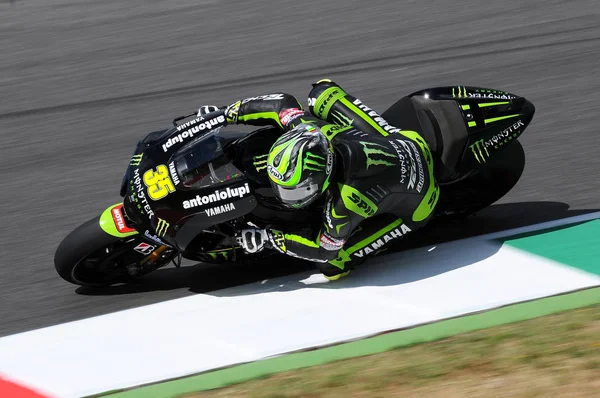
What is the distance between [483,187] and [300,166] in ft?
5.99

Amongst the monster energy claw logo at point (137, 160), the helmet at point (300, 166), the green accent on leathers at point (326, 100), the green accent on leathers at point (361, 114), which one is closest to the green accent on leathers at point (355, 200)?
the helmet at point (300, 166)

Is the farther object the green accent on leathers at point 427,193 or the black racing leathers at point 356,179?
the green accent on leathers at point 427,193

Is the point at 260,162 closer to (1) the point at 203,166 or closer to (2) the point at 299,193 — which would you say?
(1) the point at 203,166

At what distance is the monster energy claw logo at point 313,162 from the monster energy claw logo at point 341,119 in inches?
35.4

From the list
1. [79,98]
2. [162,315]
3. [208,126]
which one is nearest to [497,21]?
[79,98]

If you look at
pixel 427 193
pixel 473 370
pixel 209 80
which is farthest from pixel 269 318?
pixel 209 80

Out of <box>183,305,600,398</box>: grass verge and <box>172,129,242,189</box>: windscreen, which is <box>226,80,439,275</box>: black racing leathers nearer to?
<box>172,129,242,189</box>: windscreen

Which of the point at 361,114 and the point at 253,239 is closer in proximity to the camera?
the point at 253,239

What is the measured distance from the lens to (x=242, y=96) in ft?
30.0

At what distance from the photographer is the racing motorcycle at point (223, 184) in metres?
5.73

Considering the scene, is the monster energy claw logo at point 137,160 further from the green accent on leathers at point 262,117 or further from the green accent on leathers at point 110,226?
the green accent on leathers at point 262,117

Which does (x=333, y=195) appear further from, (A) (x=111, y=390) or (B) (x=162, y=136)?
(A) (x=111, y=390)

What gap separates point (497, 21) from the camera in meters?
10.6

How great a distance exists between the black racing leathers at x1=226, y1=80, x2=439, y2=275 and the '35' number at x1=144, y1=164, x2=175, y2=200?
622 mm
